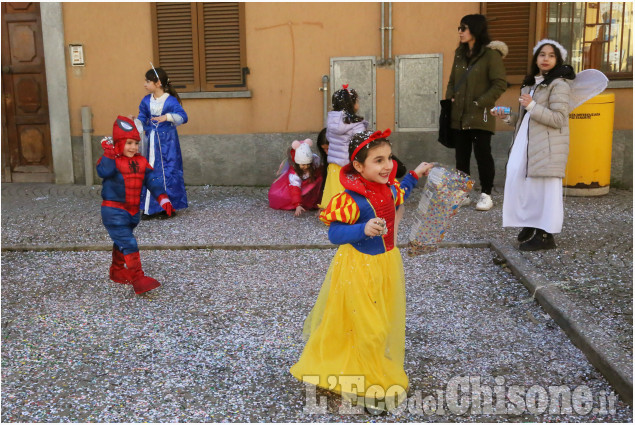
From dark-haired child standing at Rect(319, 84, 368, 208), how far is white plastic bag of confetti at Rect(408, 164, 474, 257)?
3059 mm

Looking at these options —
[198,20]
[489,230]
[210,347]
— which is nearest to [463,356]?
[210,347]

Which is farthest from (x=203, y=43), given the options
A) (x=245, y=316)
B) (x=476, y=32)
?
(x=245, y=316)

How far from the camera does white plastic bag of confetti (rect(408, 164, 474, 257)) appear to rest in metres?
3.37

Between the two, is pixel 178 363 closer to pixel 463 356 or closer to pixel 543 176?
pixel 463 356

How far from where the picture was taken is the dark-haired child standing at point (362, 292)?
9.89 ft

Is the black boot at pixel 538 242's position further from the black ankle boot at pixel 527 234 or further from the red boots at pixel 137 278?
the red boots at pixel 137 278

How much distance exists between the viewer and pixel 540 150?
5.34 m

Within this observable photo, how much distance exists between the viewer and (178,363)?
143 inches

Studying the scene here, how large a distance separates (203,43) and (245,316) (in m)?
5.91

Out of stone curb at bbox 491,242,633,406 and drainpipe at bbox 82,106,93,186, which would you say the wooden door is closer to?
drainpipe at bbox 82,106,93,186

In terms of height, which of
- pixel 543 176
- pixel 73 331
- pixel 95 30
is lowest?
pixel 73 331

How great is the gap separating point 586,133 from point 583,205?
89 cm

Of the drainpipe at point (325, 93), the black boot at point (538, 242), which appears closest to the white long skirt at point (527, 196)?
the black boot at point (538, 242)

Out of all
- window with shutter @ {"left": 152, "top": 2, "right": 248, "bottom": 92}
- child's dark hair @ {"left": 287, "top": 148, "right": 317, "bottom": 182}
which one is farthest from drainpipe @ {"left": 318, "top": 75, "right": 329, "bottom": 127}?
child's dark hair @ {"left": 287, "top": 148, "right": 317, "bottom": 182}
